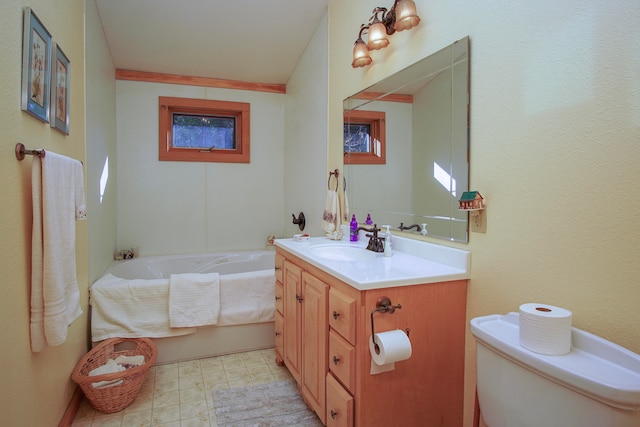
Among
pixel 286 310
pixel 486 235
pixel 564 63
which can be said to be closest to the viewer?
pixel 564 63

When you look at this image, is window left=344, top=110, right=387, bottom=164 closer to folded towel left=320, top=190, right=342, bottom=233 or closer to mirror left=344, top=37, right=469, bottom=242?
mirror left=344, top=37, right=469, bottom=242

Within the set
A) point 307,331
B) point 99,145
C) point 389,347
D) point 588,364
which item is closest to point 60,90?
point 99,145

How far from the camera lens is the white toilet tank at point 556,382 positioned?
2.38 feet

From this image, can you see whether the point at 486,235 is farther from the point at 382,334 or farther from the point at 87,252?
the point at 87,252

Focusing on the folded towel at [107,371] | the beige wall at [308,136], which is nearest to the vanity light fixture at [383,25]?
the beige wall at [308,136]

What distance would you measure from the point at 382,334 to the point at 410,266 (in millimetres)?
389

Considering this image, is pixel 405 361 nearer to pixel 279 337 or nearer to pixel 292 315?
pixel 292 315

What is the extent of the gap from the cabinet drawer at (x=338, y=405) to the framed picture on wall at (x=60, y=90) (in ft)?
5.54

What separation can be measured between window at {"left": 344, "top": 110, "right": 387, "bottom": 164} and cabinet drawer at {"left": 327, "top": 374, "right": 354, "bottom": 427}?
1222 millimetres

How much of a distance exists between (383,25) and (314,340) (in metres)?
1.58

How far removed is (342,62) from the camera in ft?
8.07

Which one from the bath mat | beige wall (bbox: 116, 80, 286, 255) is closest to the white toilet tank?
the bath mat

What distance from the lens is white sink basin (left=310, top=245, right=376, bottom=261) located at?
196 cm

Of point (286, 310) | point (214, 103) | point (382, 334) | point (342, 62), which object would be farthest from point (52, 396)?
point (214, 103)
